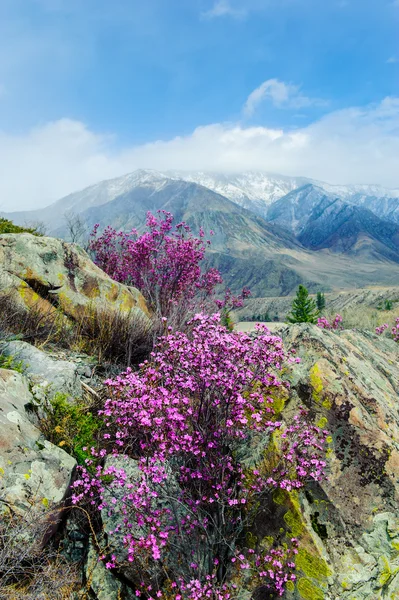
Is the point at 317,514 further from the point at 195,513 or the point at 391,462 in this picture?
the point at 195,513

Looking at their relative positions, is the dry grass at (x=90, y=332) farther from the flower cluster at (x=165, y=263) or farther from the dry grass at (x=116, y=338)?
the flower cluster at (x=165, y=263)

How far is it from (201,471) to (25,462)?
1978 millimetres

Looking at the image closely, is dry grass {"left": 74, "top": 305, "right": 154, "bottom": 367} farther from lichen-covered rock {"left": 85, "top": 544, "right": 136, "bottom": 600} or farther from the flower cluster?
lichen-covered rock {"left": 85, "top": 544, "right": 136, "bottom": 600}

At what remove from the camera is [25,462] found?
4070 mm

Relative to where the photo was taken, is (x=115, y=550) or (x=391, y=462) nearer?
(x=115, y=550)

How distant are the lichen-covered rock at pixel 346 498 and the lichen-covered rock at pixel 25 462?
2435 mm

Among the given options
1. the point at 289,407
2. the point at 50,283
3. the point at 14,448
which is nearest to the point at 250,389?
the point at 289,407

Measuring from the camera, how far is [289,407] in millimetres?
4750

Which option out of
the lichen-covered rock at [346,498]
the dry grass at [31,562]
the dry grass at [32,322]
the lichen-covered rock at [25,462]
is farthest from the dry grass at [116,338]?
the dry grass at [31,562]

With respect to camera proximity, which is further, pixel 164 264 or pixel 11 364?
pixel 164 264

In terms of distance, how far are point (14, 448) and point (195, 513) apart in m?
2.15

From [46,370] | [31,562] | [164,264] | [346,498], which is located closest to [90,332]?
[46,370]

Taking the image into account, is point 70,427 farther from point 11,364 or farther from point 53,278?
point 53,278

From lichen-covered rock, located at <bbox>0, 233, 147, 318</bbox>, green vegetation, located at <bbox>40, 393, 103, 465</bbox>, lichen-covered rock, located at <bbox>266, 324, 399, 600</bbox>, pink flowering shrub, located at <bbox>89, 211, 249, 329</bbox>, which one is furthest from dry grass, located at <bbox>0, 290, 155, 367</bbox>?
lichen-covered rock, located at <bbox>266, 324, 399, 600</bbox>
